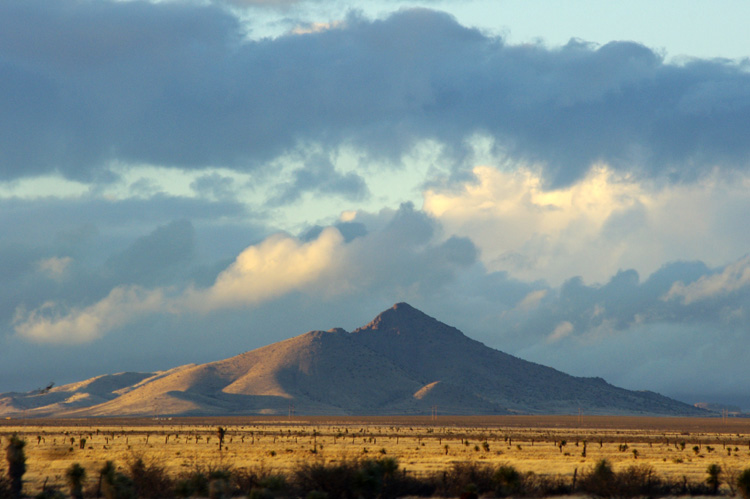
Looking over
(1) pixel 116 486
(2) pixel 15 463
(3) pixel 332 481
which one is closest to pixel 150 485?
(1) pixel 116 486

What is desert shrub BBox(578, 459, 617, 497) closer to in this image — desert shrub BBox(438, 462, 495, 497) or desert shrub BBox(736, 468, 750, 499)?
desert shrub BBox(438, 462, 495, 497)

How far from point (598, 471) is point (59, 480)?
30335 mm

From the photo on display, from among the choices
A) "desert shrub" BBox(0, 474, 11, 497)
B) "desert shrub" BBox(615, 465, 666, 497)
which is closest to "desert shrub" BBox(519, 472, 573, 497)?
"desert shrub" BBox(615, 465, 666, 497)

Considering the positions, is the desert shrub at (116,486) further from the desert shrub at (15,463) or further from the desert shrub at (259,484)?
the desert shrub at (259,484)

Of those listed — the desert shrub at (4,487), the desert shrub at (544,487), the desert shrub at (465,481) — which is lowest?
the desert shrub at (544,487)

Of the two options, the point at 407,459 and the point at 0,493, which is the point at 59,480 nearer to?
the point at 0,493

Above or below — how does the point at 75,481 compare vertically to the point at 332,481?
above

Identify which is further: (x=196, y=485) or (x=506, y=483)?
(x=506, y=483)

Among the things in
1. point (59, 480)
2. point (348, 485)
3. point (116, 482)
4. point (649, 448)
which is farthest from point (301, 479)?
point (649, 448)

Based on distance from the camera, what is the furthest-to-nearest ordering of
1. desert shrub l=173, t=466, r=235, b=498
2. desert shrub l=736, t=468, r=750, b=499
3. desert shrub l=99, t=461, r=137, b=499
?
desert shrub l=736, t=468, r=750, b=499
desert shrub l=173, t=466, r=235, b=498
desert shrub l=99, t=461, r=137, b=499

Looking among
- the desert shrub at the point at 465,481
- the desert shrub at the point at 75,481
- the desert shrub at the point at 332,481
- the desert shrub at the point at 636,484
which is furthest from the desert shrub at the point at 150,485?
the desert shrub at the point at 636,484

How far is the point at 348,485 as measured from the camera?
129 feet

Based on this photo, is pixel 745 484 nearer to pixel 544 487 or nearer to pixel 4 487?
pixel 544 487

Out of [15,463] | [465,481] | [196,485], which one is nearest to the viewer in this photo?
[196,485]
